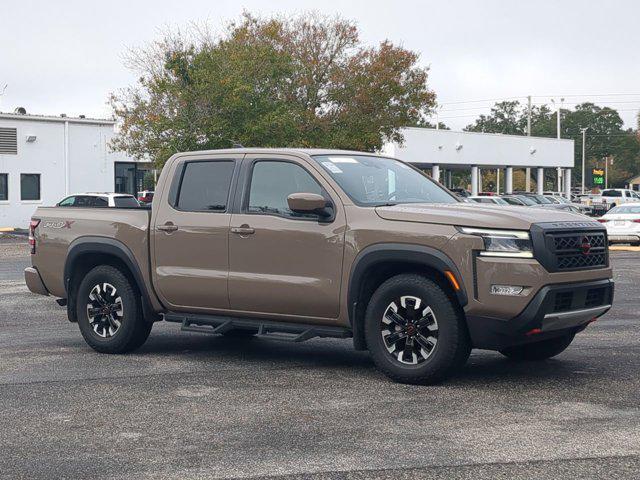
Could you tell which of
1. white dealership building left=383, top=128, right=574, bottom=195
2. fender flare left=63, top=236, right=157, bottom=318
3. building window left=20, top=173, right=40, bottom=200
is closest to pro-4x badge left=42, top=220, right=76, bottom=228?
fender flare left=63, top=236, right=157, bottom=318

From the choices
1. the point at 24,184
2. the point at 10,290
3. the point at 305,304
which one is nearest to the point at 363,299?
the point at 305,304

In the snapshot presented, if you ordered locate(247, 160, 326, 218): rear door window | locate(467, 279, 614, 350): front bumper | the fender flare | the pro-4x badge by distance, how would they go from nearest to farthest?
1. locate(467, 279, 614, 350): front bumper
2. locate(247, 160, 326, 218): rear door window
3. the fender flare
4. the pro-4x badge

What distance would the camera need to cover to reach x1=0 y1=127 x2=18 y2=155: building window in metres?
44.4

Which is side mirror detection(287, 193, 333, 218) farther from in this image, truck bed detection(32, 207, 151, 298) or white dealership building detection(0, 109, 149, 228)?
white dealership building detection(0, 109, 149, 228)

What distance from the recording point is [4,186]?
44.8 metres

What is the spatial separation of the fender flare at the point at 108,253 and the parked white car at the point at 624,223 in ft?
73.6

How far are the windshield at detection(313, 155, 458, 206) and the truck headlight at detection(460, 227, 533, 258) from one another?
1202 millimetres

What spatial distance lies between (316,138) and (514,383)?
36363mm

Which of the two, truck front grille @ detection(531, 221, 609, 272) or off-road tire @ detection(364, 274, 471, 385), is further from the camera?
off-road tire @ detection(364, 274, 471, 385)

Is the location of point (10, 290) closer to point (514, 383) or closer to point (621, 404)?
point (514, 383)

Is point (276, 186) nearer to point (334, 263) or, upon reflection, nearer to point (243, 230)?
point (243, 230)

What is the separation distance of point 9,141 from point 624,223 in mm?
27290

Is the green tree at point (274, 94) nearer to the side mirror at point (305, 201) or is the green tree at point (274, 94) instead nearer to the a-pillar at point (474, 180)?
the a-pillar at point (474, 180)

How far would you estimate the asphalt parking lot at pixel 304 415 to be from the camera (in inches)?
220
